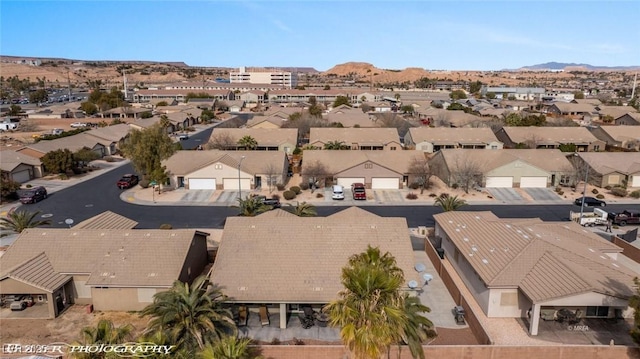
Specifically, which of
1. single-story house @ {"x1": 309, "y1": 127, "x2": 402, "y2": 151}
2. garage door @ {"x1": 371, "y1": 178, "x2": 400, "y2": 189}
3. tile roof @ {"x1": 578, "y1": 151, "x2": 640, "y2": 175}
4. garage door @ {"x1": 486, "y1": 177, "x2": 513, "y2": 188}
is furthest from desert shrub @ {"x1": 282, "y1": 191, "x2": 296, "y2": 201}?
tile roof @ {"x1": 578, "y1": 151, "x2": 640, "y2": 175}

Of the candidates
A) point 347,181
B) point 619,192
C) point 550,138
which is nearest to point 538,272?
point 347,181

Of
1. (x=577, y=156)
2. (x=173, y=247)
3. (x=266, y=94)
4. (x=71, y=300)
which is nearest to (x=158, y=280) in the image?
(x=173, y=247)

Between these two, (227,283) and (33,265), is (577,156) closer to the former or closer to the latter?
(227,283)

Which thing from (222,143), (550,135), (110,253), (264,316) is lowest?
(264,316)

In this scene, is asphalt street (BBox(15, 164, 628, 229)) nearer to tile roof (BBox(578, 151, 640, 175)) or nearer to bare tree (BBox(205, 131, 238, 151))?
tile roof (BBox(578, 151, 640, 175))

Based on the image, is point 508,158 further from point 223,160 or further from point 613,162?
point 223,160

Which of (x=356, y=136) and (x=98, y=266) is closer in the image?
(x=98, y=266)
